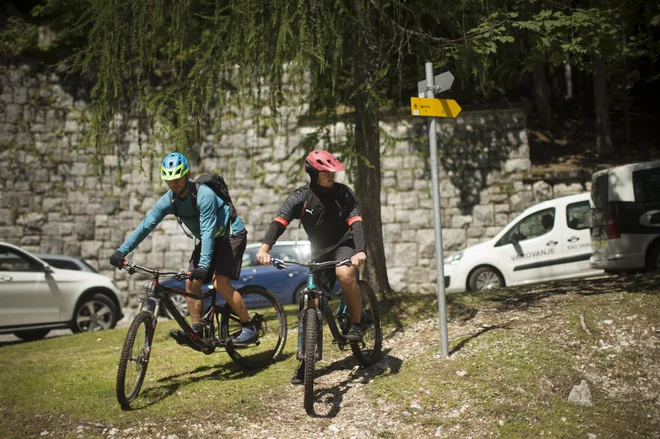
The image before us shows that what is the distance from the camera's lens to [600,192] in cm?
1048

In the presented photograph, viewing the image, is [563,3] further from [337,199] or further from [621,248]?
[337,199]

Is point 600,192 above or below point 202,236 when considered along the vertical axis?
above

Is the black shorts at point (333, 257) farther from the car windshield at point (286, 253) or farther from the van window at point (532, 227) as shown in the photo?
the car windshield at point (286, 253)

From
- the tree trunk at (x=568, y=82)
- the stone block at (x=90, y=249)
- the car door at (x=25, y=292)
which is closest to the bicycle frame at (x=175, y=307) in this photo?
the car door at (x=25, y=292)

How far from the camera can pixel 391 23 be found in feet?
28.2

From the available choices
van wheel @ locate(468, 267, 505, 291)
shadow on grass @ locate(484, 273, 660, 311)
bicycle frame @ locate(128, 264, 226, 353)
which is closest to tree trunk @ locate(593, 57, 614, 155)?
van wheel @ locate(468, 267, 505, 291)

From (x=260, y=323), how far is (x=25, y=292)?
18.1ft

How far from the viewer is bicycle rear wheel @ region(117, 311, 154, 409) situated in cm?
555

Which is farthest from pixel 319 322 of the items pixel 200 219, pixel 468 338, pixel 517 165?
pixel 517 165

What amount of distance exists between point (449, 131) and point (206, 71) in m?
8.86

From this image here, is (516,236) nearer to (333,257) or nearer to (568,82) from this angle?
(333,257)

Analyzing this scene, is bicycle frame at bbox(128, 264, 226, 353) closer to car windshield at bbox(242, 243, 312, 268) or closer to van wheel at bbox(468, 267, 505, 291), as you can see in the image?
car windshield at bbox(242, 243, 312, 268)

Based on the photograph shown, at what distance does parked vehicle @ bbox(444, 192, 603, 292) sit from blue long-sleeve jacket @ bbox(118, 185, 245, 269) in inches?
301

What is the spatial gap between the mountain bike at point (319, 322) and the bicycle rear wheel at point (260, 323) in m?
0.83
